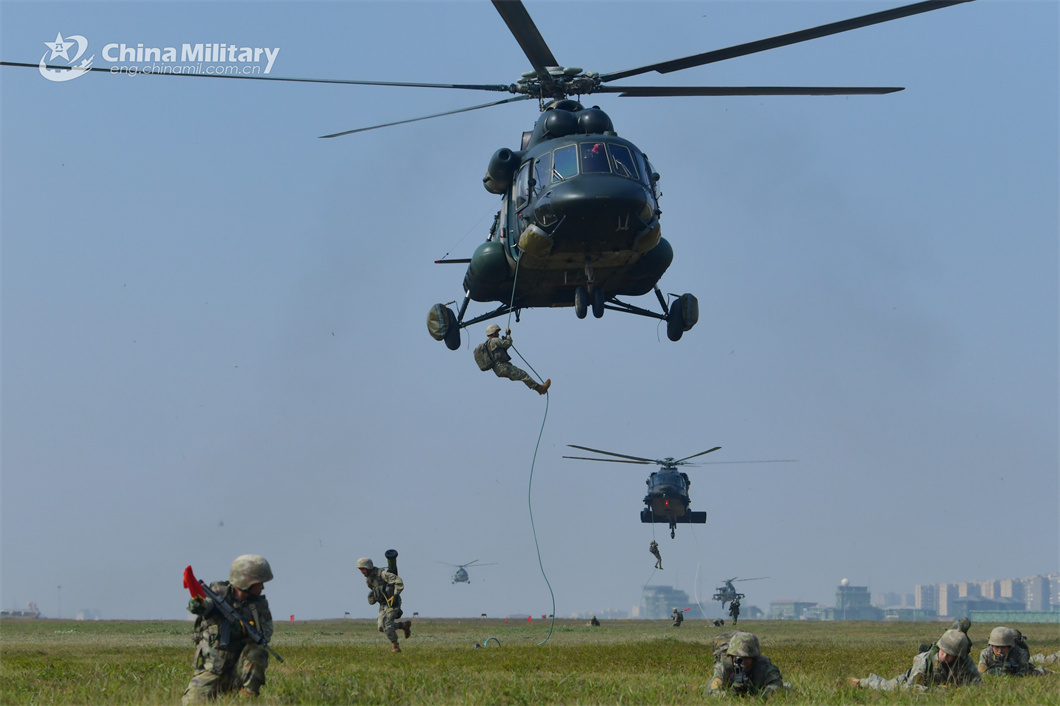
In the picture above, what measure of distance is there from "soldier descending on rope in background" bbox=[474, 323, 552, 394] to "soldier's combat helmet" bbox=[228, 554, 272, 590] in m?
12.6

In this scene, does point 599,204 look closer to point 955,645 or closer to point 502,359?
point 502,359

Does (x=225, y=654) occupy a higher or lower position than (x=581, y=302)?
lower

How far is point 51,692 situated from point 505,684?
3.89 meters

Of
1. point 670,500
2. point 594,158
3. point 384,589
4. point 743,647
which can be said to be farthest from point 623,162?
point 670,500

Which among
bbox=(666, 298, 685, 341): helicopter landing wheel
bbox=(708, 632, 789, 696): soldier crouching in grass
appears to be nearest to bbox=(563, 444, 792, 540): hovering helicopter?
bbox=(666, 298, 685, 341): helicopter landing wheel

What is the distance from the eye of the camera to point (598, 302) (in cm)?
1975

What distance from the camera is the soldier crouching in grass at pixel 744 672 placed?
29.9ft

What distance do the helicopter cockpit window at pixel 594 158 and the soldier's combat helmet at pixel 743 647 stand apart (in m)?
10.1

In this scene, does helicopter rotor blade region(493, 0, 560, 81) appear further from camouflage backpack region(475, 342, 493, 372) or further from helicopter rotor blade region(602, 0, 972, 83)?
camouflage backpack region(475, 342, 493, 372)

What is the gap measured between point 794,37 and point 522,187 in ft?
17.7

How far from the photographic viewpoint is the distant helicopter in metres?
17.5

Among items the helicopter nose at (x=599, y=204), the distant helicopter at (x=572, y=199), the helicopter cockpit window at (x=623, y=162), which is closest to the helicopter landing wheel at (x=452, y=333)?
the distant helicopter at (x=572, y=199)

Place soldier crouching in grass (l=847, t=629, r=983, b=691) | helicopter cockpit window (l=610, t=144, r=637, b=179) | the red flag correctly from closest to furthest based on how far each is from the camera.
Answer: the red flag < soldier crouching in grass (l=847, t=629, r=983, b=691) < helicopter cockpit window (l=610, t=144, r=637, b=179)

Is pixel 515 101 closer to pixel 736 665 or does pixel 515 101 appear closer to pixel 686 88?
pixel 686 88
